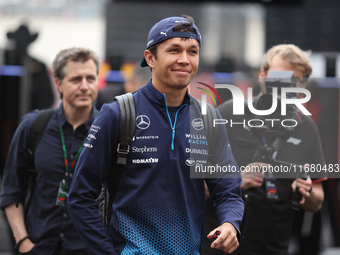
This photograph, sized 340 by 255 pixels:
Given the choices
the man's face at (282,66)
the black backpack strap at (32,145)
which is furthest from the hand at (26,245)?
the man's face at (282,66)

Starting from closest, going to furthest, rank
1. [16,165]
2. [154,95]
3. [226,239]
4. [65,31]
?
[226,239] < [154,95] < [16,165] < [65,31]

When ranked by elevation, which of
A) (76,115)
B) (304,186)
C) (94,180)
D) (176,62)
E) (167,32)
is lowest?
(304,186)

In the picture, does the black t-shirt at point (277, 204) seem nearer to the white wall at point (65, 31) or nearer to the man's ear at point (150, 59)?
the man's ear at point (150, 59)

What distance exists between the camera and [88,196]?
2010 mm

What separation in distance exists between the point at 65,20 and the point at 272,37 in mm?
4374

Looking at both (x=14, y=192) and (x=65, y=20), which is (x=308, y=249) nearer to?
(x=14, y=192)

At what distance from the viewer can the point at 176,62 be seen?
2.08 meters

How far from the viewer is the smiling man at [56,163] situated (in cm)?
278

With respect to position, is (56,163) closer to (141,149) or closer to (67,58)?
(67,58)

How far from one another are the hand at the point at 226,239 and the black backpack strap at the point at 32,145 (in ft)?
4.64

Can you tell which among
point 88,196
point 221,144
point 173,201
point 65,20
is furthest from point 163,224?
point 65,20

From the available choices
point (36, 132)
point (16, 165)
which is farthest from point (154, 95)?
point (16, 165)

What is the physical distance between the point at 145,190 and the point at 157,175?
8 centimetres

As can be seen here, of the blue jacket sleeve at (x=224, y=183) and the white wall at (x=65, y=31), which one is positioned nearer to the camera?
the blue jacket sleeve at (x=224, y=183)
